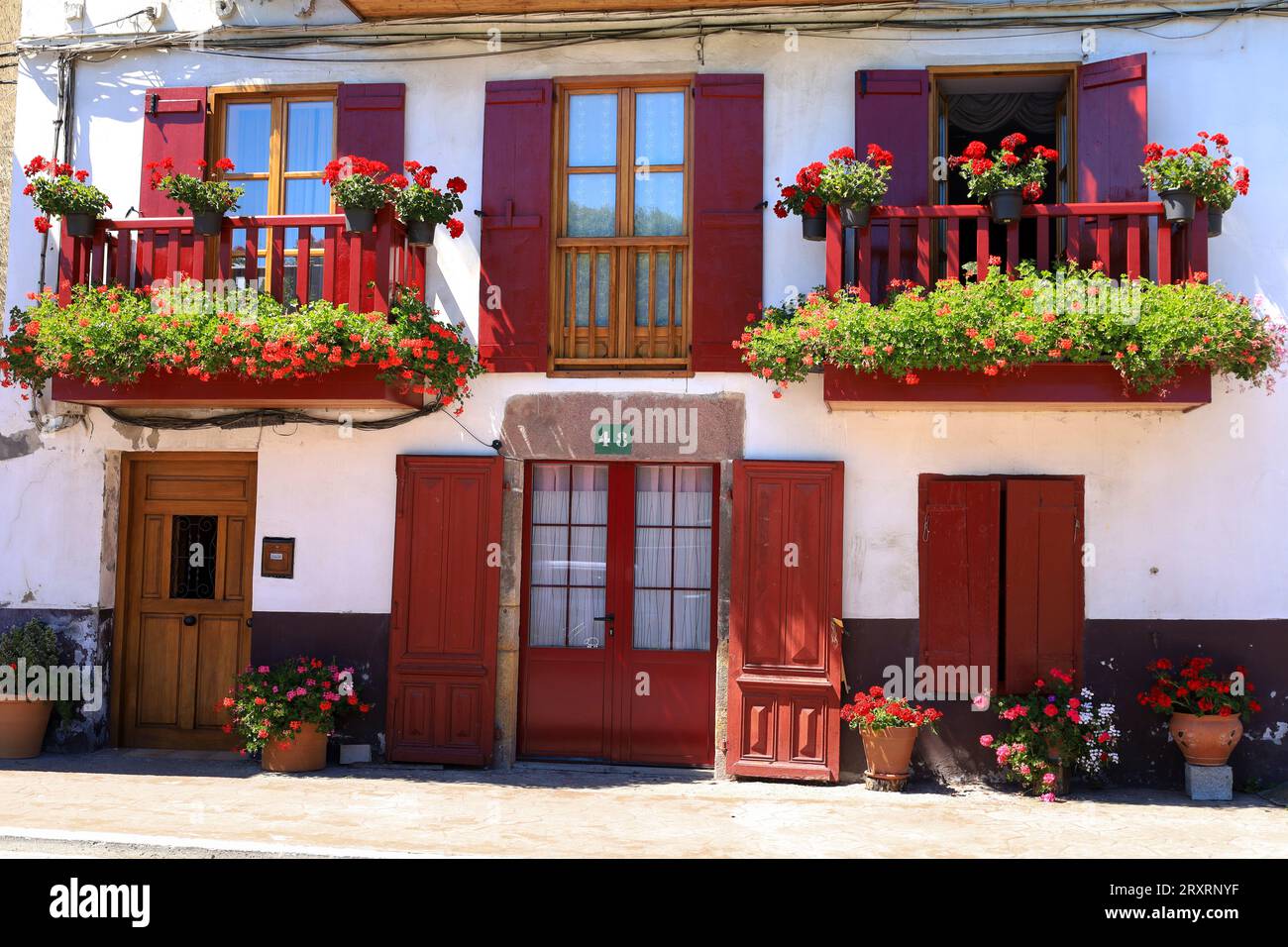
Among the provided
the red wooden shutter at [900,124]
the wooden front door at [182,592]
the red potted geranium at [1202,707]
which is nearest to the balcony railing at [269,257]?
the wooden front door at [182,592]

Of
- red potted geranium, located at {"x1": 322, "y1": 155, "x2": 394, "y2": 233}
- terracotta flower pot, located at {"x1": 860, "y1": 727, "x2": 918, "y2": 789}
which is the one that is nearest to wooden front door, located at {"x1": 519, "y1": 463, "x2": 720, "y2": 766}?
terracotta flower pot, located at {"x1": 860, "y1": 727, "x2": 918, "y2": 789}

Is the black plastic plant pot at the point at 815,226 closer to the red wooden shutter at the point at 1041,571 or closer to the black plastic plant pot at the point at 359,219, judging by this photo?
the red wooden shutter at the point at 1041,571

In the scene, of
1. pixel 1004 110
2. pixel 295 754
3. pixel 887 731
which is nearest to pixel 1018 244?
pixel 1004 110

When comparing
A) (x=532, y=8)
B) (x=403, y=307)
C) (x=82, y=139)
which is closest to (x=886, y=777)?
(x=403, y=307)

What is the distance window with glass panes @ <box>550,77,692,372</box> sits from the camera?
9.49 m

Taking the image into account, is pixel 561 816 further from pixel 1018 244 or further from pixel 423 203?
pixel 1018 244

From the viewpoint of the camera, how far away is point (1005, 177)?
8.41 meters

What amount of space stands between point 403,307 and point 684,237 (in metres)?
2.28

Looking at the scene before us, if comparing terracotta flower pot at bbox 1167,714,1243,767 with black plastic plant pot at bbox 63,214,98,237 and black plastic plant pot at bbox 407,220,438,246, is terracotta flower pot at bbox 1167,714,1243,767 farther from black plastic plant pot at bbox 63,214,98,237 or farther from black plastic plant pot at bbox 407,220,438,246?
black plastic plant pot at bbox 63,214,98,237

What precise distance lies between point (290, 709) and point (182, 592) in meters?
1.80

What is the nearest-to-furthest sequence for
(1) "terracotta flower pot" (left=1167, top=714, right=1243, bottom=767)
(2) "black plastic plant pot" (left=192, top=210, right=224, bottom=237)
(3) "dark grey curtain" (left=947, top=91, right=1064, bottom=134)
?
(1) "terracotta flower pot" (left=1167, top=714, right=1243, bottom=767), (2) "black plastic plant pot" (left=192, top=210, right=224, bottom=237), (3) "dark grey curtain" (left=947, top=91, right=1064, bottom=134)

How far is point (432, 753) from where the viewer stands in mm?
9211

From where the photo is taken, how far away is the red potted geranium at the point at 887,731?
8.55 m

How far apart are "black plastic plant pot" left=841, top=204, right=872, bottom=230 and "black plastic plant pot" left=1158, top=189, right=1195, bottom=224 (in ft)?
6.71
